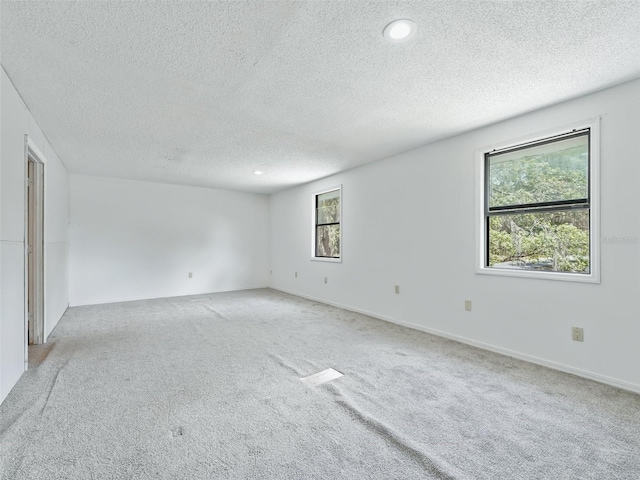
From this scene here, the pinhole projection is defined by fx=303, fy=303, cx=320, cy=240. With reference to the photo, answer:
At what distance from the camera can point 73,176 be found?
5105mm

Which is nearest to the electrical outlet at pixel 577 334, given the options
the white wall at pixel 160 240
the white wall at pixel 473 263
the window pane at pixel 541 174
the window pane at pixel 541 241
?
the white wall at pixel 473 263

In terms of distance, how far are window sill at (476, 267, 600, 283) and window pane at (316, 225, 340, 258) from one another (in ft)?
8.63

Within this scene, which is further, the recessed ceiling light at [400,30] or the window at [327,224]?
the window at [327,224]

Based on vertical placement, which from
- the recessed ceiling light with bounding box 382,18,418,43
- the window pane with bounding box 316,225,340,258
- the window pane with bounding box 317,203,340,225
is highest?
the recessed ceiling light with bounding box 382,18,418,43

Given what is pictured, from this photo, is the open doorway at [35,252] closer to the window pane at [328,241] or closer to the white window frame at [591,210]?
the window pane at [328,241]

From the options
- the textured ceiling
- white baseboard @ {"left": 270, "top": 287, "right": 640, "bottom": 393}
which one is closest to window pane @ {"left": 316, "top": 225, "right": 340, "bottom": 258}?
white baseboard @ {"left": 270, "top": 287, "right": 640, "bottom": 393}

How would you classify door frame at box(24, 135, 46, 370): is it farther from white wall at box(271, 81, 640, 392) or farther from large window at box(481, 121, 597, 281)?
large window at box(481, 121, 597, 281)

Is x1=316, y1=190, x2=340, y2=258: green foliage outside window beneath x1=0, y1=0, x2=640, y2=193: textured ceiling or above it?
beneath

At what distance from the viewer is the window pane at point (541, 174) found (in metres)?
2.57

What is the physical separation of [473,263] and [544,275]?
2.11 ft

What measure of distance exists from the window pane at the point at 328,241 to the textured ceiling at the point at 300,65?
2253mm

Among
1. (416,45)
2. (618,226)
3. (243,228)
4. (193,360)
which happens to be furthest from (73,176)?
(618,226)

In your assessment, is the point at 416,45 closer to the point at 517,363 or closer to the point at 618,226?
the point at 618,226

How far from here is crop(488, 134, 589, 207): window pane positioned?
8.43ft
